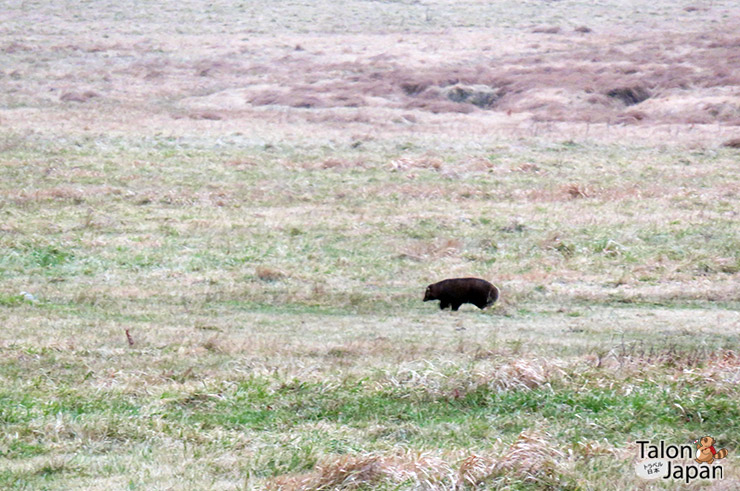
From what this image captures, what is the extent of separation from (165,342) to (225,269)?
214 inches

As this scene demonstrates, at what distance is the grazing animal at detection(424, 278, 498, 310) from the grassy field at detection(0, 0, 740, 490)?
8.5 inches

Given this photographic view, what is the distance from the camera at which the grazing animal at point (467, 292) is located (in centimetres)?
1344

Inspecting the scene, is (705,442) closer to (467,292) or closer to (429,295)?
(467,292)

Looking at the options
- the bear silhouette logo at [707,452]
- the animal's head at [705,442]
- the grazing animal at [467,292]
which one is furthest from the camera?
the grazing animal at [467,292]

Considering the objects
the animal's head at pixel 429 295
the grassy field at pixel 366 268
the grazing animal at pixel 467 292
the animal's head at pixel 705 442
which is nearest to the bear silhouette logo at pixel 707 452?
the animal's head at pixel 705 442

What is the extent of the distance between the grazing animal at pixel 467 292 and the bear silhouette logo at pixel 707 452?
6.67 metres

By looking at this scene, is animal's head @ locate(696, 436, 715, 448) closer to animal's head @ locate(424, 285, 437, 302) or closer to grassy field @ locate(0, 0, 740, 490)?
grassy field @ locate(0, 0, 740, 490)

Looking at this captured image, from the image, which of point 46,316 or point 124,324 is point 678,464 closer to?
point 124,324

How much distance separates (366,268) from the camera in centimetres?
1622

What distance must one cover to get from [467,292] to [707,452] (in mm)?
7108

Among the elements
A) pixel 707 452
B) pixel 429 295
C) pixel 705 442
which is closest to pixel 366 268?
pixel 429 295

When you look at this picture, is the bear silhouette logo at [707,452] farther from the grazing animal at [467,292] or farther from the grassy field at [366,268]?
the grazing animal at [467,292]

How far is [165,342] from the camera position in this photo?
1065 cm

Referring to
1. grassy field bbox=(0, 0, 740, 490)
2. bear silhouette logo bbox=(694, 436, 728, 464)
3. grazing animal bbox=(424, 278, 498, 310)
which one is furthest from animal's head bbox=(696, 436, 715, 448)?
grazing animal bbox=(424, 278, 498, 310)
